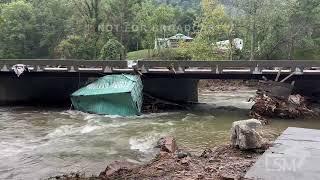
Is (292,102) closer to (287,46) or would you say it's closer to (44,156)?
(44,156)

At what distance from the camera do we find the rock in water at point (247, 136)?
10898 millimetres

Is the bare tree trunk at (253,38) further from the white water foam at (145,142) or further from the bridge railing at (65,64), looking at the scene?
the white water foam at (145,142)

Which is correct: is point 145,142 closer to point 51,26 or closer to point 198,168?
point 198,168

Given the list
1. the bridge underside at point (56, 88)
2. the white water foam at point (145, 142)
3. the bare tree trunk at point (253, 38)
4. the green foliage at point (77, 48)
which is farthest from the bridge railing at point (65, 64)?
the green foliage at point (77, 48)

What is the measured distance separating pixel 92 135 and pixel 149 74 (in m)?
9.64

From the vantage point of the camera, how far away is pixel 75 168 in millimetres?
14477

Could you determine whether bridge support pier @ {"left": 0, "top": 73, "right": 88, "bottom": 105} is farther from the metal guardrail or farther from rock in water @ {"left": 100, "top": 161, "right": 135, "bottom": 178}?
rock in water @ {"left": 100, "top": 161, "right": 135, "bottom": 178}

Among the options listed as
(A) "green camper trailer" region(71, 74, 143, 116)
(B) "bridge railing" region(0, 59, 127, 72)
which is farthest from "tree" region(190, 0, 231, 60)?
(A) "green camper trailer" region(71, 74, 143, 116)

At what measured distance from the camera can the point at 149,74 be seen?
96.6 ft

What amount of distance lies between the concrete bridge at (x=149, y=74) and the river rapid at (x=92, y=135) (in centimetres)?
228

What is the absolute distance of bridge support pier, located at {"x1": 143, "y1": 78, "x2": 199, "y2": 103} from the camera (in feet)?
102

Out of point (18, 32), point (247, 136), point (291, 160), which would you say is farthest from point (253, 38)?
point (291, 160)

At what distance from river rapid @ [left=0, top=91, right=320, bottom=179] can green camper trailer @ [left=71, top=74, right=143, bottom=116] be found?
2.42 ft

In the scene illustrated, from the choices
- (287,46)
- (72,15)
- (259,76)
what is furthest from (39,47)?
(259,76)
